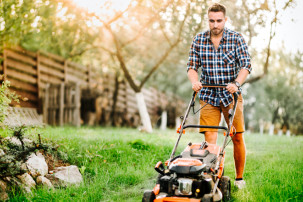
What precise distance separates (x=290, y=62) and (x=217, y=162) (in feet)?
71.3

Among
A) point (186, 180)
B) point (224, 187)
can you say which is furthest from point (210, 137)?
point (186, 180)

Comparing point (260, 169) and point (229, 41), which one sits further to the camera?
point (260, 169)

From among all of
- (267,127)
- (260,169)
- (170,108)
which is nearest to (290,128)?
(267,127)

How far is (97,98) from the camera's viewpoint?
14555mm

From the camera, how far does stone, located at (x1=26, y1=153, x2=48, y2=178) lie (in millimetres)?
4992

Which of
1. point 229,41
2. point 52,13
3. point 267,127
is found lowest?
point 267,127

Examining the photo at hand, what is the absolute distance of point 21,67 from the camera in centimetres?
1122

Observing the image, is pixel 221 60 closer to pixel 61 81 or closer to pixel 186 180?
pixel 186 180

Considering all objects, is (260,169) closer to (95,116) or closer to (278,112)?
(95,116)

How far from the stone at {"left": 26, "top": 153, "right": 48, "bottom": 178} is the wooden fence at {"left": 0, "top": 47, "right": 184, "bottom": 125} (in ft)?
13.8

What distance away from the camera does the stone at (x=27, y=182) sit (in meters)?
4.68

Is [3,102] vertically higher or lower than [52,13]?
lower

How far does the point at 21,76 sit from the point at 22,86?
0.31 metres

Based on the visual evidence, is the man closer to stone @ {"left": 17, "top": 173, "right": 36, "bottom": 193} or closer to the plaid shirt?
the plaid shirt
